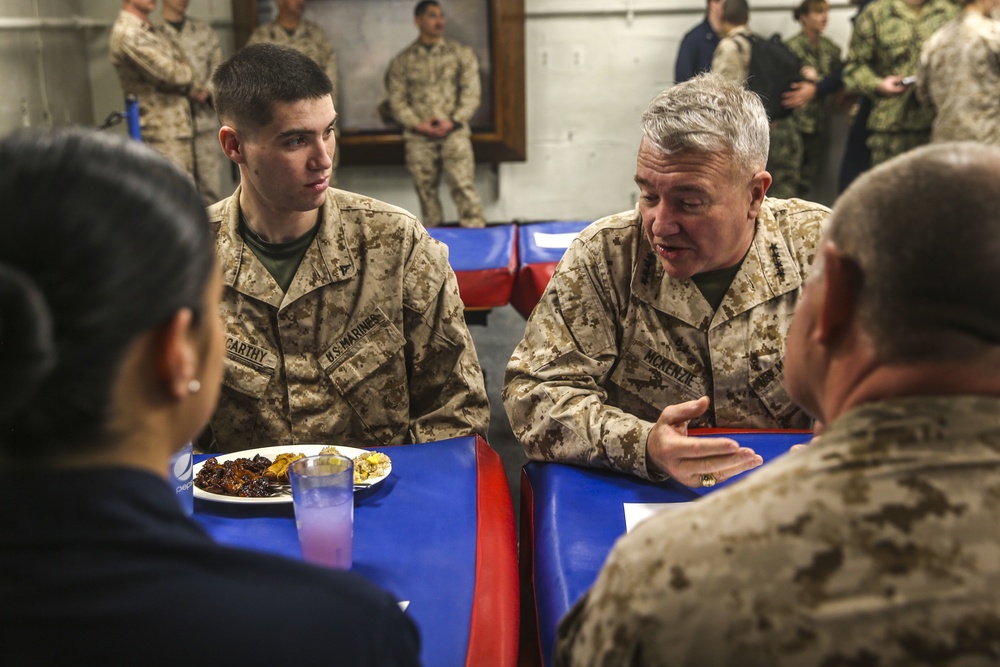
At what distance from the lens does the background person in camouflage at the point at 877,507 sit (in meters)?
0.61

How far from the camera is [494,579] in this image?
1161mm

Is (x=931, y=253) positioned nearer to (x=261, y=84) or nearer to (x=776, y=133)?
(x=261, y=84)

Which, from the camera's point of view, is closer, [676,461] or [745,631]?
[745,631]

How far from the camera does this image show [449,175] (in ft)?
21.5

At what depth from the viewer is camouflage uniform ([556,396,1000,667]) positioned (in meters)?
0.61

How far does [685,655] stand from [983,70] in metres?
5.21

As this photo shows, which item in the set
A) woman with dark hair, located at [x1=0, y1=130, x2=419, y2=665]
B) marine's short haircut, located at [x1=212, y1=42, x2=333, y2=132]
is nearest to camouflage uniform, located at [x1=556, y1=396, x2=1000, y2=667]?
woman with dark hair, located at [x1=0, y1=130, x2=419, y2=665]

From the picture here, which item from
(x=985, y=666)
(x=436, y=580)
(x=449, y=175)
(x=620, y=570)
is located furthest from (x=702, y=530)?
(x=449, y=175)

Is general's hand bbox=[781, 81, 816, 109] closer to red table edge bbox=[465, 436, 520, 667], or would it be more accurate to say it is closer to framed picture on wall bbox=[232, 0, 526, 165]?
framed picture on wall bbox=[232, 0, 526, 165]

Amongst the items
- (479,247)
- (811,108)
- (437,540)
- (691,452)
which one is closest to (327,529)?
(437,540)

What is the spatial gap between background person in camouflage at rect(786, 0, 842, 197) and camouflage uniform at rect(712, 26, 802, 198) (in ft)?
0.75

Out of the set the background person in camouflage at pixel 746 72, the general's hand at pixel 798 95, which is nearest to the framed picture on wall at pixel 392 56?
the background person in camouflage at pixel 746 72

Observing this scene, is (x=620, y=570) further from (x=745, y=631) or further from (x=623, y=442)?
(x=623, y=442)

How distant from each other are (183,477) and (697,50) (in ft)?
18.9
